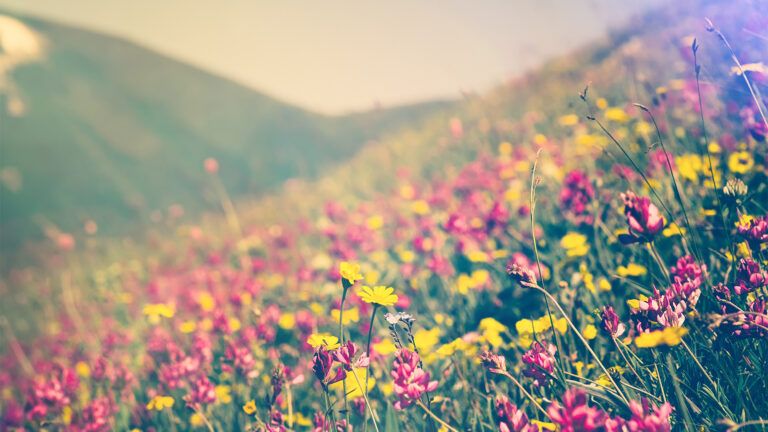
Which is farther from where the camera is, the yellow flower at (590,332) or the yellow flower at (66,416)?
the yellow flower at (66,416)

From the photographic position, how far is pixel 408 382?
3.94 ft

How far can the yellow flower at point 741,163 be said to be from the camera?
89.4 inches

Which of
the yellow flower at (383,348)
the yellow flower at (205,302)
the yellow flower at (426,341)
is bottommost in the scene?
→ the yellow flower at (205,302)

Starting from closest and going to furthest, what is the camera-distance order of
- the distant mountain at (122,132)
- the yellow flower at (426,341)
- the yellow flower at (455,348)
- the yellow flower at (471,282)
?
1. the yellow flower at (455,348)
2. the yellow flower at (426,341)
3. the yellow flower at (471,282)
4. the distant mountain at (122,132)

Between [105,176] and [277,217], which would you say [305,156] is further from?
[277,217]

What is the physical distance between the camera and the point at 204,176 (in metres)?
17.1

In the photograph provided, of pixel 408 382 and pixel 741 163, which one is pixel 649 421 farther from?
pixel 741 163

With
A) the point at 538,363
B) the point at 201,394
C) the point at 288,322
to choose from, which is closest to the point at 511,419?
the point at 538,363

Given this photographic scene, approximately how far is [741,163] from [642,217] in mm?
1723

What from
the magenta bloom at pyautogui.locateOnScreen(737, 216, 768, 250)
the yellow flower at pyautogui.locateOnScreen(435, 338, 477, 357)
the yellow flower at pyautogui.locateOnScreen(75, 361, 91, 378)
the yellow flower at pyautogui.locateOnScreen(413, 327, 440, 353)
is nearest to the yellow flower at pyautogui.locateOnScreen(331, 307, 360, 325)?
the yellow flower at pyautogui.locateOnScreen(413, 327, 440, 353)

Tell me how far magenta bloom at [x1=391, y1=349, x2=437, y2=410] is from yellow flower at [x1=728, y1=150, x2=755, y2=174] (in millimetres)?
2150

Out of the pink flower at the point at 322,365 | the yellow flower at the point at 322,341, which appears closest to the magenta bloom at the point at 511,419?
the pink flower at the point at 322,365

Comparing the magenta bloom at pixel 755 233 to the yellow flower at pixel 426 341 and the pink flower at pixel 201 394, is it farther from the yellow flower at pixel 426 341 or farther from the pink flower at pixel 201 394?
the pink flower at pixel 201 394

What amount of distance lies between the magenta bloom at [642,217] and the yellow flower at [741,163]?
1584 millimetres
